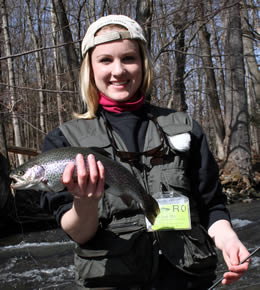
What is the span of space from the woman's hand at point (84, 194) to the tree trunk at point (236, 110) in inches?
497

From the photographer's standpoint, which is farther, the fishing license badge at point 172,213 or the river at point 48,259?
the river at point 48,259

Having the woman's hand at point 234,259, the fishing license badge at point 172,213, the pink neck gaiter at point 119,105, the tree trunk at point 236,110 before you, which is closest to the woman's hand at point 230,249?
the woman's hand at point 234,259

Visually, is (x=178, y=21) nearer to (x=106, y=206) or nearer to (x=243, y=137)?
(x=243, y=137)

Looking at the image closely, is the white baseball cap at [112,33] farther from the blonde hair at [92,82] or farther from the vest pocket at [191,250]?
the vest pocket at [191,250]

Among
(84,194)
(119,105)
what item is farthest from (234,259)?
(119,105)

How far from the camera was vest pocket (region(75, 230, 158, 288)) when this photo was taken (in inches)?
71.5

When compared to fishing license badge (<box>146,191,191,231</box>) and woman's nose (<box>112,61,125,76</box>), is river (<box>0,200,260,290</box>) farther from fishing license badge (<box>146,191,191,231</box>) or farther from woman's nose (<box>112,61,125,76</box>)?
woman's nose (<box>112,61,125,76</box>)

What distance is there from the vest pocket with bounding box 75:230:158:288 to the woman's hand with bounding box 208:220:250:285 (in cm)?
37

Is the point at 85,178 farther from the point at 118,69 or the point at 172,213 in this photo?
the point at 118,69

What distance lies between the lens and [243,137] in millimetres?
14102

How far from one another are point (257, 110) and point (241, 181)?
24.8ft

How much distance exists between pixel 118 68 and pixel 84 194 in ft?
2.80

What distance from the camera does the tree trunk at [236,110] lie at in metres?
13.8

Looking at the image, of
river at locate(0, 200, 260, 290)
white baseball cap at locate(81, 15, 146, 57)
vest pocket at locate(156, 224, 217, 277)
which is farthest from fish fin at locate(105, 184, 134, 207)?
river at locate(0, 200, 260, 290)
